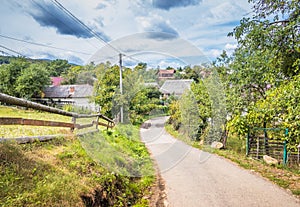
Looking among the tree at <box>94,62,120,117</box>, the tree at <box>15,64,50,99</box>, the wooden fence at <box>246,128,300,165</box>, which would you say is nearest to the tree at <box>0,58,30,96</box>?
the tree at <box>15,64,50,99</box>

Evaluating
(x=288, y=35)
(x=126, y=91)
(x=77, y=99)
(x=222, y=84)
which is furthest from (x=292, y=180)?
(x=77, y=99)

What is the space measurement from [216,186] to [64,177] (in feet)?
11.7

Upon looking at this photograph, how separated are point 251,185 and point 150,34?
196 inches

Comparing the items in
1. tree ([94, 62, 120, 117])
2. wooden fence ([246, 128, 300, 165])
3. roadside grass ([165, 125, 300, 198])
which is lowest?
roadside grass ([165, 125, 300, 198])

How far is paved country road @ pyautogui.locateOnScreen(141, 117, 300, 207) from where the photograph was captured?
4.18 metres

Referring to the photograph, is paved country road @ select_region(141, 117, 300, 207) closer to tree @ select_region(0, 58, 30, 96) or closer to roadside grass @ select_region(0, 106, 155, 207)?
roadside grass @ select_region(0, 106, 155, 207)

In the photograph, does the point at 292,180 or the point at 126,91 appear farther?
the point at 126,91

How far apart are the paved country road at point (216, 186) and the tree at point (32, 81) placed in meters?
25.9

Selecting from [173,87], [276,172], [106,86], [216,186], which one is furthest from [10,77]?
[276,172]

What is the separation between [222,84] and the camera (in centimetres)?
1030

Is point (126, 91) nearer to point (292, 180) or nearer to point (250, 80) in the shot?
point (250, 80)

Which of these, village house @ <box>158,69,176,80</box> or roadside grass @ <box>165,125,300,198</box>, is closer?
roadside grass @ <box>165,125,300,198</box>

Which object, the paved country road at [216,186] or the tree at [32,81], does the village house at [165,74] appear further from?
the tree at [32,81]

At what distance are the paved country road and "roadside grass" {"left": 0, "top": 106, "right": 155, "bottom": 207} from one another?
765mm
